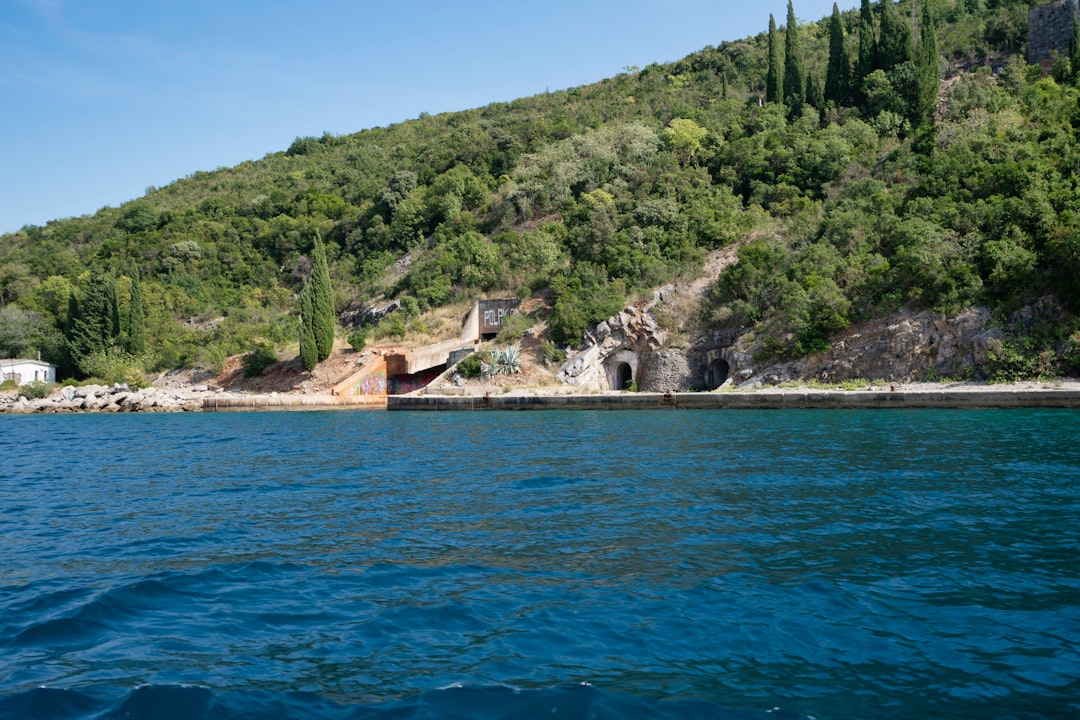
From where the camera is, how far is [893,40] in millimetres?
51406

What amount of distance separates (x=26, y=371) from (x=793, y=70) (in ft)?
197

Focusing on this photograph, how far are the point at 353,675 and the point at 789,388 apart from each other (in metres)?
30.5

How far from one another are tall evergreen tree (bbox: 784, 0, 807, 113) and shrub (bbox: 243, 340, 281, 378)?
136 ft

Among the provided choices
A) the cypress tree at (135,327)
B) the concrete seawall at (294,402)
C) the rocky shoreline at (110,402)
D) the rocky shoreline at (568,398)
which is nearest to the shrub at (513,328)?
the rocky shoreline at (568,398)

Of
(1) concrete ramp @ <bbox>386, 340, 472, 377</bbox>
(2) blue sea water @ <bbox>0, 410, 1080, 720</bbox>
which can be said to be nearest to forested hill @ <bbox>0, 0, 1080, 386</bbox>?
(1) concrete ramp @ <bbox>386, 340, 472, 377</bbox>

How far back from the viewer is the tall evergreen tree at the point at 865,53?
2057 inches

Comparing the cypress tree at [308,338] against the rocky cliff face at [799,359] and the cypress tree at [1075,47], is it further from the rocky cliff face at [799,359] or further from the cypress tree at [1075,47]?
the cypress tree at [1075,47]

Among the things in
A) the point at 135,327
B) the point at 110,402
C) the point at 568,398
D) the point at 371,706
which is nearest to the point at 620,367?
the point at 568,398

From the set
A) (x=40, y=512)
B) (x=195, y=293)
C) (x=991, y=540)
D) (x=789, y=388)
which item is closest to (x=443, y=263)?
(x=195, y=293)

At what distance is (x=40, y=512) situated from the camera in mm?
11250

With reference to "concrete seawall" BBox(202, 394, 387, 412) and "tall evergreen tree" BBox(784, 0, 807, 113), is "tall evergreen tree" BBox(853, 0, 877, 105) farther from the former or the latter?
"concrete seawall" BBox(202, 394, 387, 412)

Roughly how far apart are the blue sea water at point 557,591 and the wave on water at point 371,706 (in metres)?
0.02

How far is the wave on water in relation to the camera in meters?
4.41

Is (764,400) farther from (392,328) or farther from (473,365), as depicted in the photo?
(392,328)
